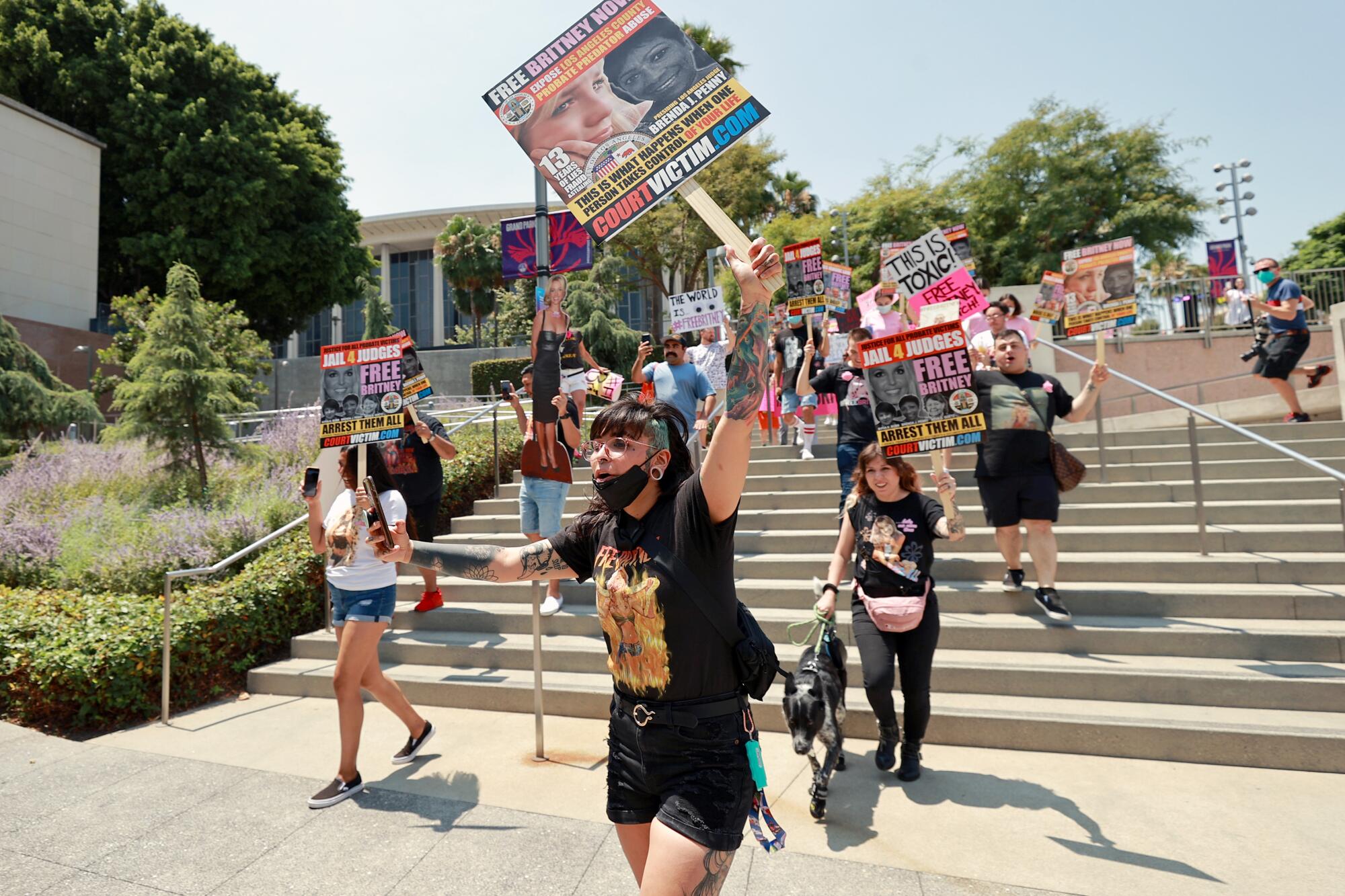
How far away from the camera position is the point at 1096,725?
4.25m

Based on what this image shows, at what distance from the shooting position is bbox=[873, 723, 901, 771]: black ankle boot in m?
4.10

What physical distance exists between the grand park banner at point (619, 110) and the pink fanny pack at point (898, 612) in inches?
94.1

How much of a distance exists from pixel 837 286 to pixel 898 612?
24.0 ft

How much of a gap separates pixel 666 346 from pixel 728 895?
5.71 m

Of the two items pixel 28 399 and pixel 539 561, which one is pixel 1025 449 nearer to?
pixel 539 561

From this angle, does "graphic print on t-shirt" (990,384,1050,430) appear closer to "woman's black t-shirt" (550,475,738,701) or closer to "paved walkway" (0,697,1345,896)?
"paved walkway" (0,697,1345,896)

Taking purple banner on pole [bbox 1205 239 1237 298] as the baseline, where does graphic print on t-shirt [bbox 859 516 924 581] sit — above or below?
below

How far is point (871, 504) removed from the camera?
13.7 ft

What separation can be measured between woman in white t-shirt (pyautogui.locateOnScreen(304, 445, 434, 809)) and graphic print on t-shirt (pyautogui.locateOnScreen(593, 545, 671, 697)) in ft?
7.35

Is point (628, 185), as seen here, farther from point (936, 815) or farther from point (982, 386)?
point (982, 386)

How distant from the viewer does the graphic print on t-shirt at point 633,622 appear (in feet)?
6.78

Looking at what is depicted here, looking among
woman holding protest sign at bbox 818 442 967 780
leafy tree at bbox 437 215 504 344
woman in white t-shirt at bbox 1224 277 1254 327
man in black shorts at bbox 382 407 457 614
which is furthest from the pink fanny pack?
leafy tree at bbox 437 215 504 344

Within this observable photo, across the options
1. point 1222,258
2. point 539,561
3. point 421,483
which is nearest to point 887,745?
point 539,561

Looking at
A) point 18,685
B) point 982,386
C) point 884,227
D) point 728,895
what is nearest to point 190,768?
point 18,685
